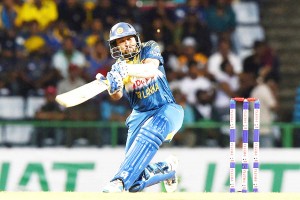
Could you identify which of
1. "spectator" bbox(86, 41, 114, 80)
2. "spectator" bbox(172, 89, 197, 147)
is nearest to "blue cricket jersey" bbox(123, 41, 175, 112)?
"spectator" bbox(172, 89, 197, 147)

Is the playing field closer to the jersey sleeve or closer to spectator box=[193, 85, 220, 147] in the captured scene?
the jersey sleeve

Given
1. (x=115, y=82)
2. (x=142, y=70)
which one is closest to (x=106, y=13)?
(x=142, y=70)

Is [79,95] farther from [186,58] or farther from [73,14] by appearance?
[73,14]

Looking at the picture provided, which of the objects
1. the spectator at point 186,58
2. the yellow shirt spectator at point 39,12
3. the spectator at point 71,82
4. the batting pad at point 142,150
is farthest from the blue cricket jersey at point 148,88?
the yellow shirt spectator at point 39,12

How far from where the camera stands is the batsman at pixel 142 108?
11227mm

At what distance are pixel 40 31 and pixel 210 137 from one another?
3.83 meters

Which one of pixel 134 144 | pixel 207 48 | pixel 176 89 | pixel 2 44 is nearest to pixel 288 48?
pixel 207 48

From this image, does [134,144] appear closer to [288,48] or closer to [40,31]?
[40,31]

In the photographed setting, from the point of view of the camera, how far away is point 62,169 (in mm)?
15938

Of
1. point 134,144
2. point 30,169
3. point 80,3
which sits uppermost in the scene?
point 80,3

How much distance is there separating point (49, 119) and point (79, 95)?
5.87m

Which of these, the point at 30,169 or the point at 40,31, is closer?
the point at 30,169

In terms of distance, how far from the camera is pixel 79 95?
1045cm

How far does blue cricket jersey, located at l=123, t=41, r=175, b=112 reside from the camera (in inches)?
459
